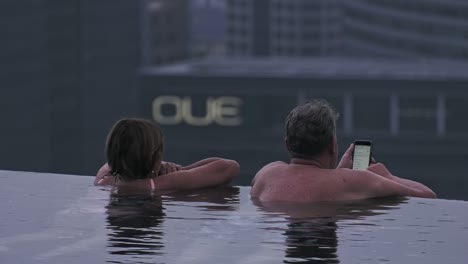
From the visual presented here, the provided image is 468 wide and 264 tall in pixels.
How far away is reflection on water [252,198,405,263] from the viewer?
5484mm

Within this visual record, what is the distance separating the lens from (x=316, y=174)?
23.0 feet

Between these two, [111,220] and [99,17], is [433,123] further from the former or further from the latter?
[111,220]

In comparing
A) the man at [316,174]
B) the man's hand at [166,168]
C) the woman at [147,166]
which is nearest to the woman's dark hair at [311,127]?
the man at [316,174]

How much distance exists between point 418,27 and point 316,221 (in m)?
172

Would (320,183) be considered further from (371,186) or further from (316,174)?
(371,186)

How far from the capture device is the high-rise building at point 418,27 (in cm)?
16825

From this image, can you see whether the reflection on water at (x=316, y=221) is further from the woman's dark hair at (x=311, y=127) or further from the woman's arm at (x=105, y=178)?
the woman's arm at (x=105, y=178)

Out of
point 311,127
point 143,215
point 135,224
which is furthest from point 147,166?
point 311,127

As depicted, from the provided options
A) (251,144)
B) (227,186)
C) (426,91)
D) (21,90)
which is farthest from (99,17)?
(227,186)

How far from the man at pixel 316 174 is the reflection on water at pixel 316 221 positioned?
0.07 meters

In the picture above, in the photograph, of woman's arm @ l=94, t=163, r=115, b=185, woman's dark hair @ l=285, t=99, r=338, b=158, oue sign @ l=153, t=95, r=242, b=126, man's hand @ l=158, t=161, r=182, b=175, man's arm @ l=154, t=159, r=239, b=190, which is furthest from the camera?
oue sign @ l=153, t=95, r=242, b=126

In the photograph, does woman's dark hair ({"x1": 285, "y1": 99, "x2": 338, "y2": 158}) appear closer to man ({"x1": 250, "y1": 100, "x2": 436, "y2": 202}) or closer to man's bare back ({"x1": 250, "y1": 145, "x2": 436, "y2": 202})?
man ({"x1": 250, "y1": 100, "x2": 436, "y2": 202})

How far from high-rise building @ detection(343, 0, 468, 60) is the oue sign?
4703cm

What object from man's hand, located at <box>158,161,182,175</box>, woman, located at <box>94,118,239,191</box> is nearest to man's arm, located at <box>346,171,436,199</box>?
woman, located at <box>94,118,239,191</box>
